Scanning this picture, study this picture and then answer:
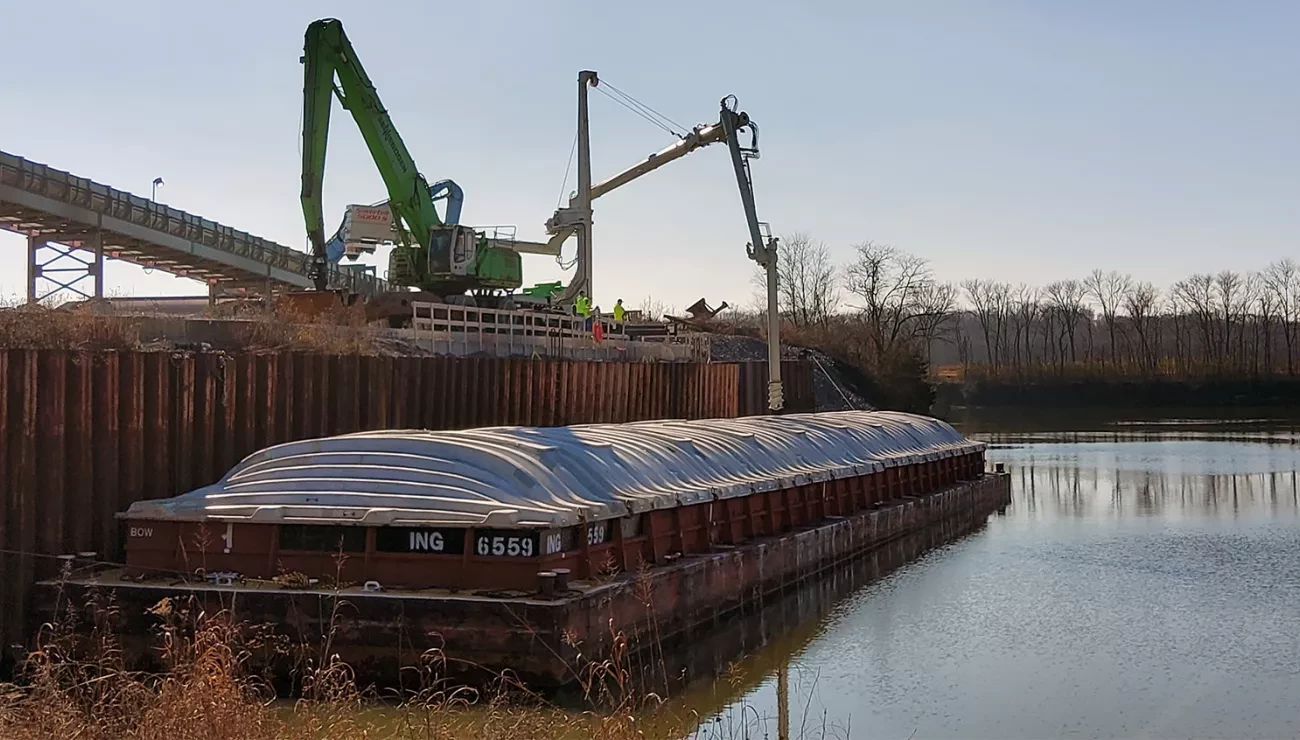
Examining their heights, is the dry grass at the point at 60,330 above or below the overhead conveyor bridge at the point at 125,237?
below

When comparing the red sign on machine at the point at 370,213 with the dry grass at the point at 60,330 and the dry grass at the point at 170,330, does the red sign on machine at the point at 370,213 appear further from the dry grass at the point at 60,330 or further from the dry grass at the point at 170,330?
the dry grass at the point at 60,330

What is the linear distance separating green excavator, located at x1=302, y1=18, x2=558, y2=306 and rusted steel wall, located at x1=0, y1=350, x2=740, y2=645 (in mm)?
8694

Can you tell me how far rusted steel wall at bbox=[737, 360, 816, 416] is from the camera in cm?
4347

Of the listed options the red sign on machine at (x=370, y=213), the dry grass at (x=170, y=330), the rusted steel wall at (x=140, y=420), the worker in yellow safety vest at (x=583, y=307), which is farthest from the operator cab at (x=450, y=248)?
the rusted steel wall at (x=140, y=420)

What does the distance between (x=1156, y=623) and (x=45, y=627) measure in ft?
48.7

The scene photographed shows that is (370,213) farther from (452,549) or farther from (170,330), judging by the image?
(452,549)

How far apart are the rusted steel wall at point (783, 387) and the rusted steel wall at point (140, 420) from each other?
20972 millimetres

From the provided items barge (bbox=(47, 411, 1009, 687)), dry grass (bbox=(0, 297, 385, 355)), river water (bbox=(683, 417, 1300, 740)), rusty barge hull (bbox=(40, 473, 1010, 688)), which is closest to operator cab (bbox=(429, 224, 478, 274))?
dry grass (bbox=(0, 297, 385, 355))

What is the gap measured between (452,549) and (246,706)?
203 inches

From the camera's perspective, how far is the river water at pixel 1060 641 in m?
14.2

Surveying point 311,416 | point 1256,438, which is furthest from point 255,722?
point 1256,438

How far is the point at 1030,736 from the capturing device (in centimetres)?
1352

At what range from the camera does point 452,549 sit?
1437cm

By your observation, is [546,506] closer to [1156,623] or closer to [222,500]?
[222,500]
